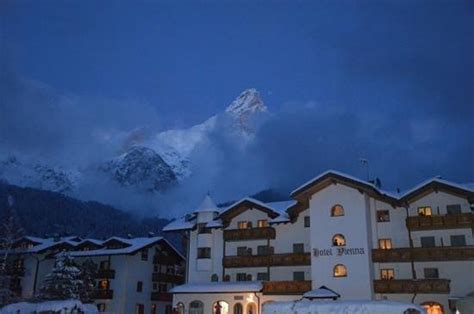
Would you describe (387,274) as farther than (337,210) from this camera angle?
No

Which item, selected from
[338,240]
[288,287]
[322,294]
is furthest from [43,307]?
[338,240]

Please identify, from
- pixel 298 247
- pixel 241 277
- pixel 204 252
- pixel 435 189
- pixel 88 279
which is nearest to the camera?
pixel 435 189

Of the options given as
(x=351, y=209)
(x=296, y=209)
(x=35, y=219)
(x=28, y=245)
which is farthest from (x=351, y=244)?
(x=35, y=219)

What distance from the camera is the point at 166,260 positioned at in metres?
54.5

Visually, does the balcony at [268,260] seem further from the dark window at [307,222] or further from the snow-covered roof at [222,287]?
the dark window at [307,222]

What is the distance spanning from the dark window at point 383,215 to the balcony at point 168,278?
24.5 meters

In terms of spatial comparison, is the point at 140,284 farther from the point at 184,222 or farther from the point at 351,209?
the point at 351,209

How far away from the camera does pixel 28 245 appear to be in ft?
190

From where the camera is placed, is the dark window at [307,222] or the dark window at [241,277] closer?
the dark window at [307,222]

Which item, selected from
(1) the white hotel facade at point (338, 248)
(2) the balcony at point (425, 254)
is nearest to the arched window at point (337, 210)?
(1) the white hotel facade at point (338, 248)

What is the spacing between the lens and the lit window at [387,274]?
3825 cm

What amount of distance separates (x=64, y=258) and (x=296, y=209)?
20451 millimetres

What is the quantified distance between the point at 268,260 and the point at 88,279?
17719mm

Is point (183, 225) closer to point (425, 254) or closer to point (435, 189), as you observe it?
point (425, 254)
